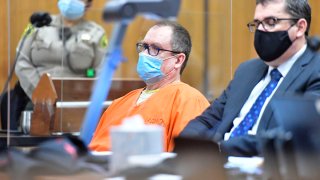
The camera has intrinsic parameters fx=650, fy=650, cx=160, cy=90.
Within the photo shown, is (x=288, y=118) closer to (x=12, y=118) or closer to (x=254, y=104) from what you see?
(x=254, y=104)

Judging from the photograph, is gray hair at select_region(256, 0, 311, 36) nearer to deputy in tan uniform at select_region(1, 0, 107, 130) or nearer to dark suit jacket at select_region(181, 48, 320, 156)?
dark suit jacket at select_region(181, 48, 320, 156)

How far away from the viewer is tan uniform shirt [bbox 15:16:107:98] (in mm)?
3963

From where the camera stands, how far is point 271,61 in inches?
84.1

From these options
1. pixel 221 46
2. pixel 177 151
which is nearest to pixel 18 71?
pixel 221 46

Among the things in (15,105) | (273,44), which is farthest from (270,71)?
(15,105)

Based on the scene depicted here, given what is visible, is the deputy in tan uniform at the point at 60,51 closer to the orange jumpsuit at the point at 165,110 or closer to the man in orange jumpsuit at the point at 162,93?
the man in orange jumpsuit at the point at 162,93

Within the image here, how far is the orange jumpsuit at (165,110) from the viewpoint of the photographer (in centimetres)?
252

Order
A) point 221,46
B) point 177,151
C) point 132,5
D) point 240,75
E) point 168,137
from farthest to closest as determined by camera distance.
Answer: point 221,46 → point 168,137 → point 240,75 → point 177,151 → point 132,5

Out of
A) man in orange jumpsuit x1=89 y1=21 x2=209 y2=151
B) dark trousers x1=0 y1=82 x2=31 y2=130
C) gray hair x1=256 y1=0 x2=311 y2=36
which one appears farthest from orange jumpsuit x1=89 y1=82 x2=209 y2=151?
dark trousers x1=0 y1=82 x2=31 y2=130

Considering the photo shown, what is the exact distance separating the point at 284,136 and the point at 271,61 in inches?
42.9

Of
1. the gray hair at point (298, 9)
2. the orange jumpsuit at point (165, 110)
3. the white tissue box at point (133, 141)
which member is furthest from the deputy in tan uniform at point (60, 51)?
the white tissue box at point (133, 141)

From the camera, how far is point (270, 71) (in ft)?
7.07

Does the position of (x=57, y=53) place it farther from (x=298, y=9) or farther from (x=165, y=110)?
(x=298, y=9)

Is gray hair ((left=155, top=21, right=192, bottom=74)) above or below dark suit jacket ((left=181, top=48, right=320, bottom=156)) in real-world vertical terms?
above
